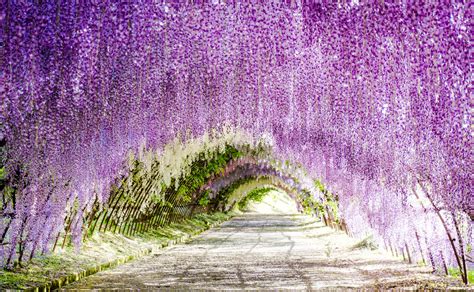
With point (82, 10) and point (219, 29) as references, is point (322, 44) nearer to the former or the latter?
point (219, 29)

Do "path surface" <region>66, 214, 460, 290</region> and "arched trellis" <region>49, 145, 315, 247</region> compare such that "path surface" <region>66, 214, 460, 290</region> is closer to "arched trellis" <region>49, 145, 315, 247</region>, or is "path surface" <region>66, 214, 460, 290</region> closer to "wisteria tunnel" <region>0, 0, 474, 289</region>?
"wisteria tunnel" <region>0, 0, 474, 289</region>

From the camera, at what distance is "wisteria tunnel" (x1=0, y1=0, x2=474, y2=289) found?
6.61 m

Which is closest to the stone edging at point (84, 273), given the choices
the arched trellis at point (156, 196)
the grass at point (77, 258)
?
the grass at point (77, 258)

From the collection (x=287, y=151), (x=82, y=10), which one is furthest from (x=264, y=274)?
(x=287, y=151)

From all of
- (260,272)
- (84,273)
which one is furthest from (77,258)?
(260,272)

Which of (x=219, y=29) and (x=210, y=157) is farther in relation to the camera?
(x=210, y=157)

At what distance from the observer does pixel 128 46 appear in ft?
26.1

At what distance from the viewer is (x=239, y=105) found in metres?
10.5

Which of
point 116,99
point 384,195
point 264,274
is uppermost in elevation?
point 116,99

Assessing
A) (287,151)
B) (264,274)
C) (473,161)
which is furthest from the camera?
(287,151)

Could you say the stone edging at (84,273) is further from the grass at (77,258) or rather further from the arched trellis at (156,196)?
the arched trellis at (156,196)

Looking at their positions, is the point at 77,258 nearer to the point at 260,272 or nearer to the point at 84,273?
the point at 84,273

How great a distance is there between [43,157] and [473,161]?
5507 millimetres

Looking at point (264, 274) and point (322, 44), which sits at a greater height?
point (322, 44)
